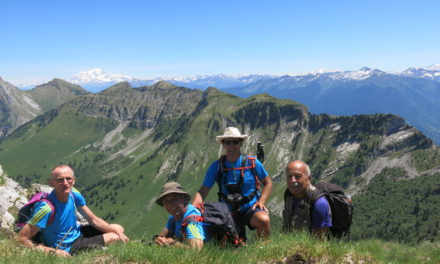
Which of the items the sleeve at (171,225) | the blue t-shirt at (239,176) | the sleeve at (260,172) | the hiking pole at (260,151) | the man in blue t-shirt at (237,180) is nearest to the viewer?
the sleeve at (171,225)

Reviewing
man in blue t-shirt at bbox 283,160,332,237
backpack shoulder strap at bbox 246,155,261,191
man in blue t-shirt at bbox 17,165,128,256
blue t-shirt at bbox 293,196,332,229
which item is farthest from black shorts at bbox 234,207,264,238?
man in blue t-shirt at bbox 17,165,128,256

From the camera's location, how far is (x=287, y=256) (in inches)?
Answer: 331

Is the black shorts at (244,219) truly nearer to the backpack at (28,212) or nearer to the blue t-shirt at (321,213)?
the blue t-shirt at (321,213)

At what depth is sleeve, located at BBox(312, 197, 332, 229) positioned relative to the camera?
957 centimetres

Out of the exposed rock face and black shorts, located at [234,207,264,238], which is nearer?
black shorts, located at [234,207,264,238]

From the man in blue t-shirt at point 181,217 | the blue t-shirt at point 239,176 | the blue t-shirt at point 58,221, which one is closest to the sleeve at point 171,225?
the man in blue t-shirt at point 181,217

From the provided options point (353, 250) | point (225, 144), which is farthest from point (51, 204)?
point (353, 250)

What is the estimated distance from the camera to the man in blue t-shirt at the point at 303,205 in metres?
9.59

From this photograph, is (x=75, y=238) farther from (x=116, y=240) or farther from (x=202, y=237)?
(x=202, y=237)

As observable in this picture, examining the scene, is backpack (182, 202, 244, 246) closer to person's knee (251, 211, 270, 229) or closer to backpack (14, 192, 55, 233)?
person's knee (251, 211, 270, 229)

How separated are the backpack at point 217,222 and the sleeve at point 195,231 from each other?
0.43 ft

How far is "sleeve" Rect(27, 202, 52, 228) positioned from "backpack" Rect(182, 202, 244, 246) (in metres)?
4.57

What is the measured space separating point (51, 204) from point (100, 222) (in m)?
2.07

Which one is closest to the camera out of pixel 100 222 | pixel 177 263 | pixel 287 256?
pixel 177 263
